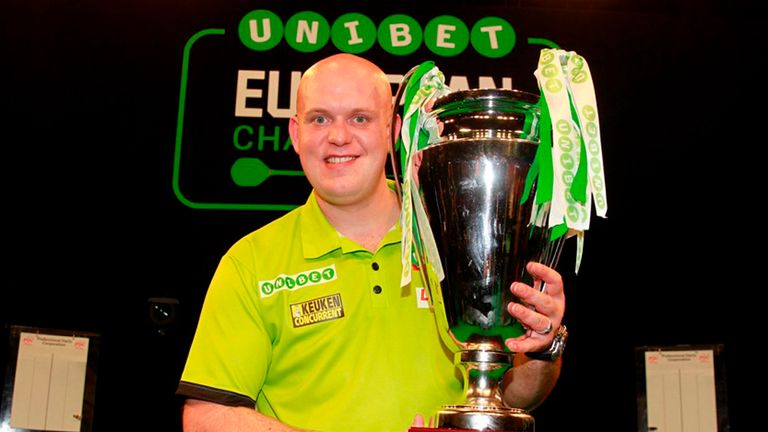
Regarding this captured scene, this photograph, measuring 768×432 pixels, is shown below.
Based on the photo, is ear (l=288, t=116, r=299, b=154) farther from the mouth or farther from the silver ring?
the silver ring

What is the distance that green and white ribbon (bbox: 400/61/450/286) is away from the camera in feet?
4.40

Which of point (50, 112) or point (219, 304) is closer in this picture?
point (219, 304)

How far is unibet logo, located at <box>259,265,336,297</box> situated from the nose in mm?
239

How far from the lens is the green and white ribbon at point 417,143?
1.34 meters

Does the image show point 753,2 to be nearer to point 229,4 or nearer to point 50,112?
point 229,4

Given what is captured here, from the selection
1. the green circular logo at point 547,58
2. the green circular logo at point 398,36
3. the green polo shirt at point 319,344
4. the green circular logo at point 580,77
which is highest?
the green circular logo at point 398,36

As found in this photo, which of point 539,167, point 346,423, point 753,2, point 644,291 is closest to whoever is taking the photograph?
point 539,167

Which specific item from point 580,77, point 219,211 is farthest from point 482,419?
point 219,211

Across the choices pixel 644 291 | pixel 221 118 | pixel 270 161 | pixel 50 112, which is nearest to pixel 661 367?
pixel 644 291

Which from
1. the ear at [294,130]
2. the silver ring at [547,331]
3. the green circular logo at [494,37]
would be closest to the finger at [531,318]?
the silver ring at [547,331]

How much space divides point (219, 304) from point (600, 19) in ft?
5.64

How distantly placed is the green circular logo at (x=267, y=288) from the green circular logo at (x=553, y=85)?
26.2 inches

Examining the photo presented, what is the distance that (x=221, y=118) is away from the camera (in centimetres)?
279

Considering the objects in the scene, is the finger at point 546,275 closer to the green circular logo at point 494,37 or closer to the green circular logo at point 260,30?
the green circular logo at point 494,37
